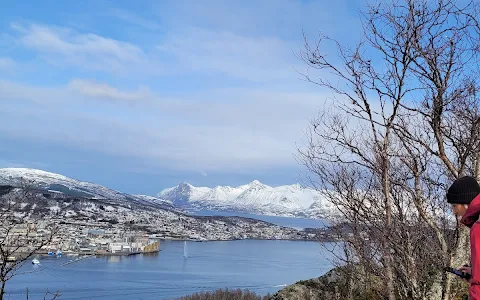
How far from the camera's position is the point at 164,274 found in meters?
43.7

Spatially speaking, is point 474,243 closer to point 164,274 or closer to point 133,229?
point 164,274

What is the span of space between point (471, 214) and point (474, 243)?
5.2 inches

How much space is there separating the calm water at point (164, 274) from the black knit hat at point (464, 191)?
894 inches

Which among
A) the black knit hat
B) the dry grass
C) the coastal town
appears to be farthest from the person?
the coastal town

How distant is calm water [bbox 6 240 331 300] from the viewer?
3378 centimetres

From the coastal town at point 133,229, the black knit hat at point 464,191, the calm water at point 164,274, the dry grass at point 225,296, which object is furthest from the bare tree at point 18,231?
the coastal town at point 133,229

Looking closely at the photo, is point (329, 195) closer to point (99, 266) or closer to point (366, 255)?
point (366, 255)

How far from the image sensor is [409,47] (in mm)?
3299

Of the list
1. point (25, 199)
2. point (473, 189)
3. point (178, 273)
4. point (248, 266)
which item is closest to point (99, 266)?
point (178, 273)

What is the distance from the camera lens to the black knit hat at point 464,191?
2021 millimetres

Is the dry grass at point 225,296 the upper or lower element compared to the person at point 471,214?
lower

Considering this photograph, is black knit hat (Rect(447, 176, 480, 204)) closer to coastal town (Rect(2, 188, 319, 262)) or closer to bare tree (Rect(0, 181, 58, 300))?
bare tree (Rect(0, 181, 58, 300))

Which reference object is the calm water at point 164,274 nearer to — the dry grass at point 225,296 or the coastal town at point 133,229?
the dry grass at point 225,296

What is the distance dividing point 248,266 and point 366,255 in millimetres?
47735
